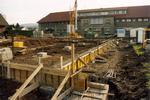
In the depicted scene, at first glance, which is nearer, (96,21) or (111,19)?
(111,19)

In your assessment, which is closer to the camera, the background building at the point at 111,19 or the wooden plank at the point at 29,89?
the wooden plank at the point at 29,89

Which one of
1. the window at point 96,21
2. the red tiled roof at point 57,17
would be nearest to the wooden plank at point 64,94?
the window at point 96,21

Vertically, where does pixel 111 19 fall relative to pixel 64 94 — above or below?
above

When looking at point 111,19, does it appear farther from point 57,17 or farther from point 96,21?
point 57,17

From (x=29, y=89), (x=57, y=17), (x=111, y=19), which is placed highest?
(x=57, y=17)

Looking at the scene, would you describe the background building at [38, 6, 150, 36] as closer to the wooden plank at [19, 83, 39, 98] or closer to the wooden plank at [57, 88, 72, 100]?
the wooden plank at [19, 83, 39, 98]

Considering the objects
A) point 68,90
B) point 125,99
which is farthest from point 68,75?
point 125,99

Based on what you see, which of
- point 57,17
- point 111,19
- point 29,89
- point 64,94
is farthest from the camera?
point 57,17

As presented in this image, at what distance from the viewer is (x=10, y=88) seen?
10578 millimetres

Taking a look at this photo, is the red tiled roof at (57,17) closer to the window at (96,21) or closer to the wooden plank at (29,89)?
the window at (96,21)

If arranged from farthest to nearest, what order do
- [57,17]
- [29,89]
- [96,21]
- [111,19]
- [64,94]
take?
[57,17]
[96,21]
[111,19]
[29,89]
[64,94]

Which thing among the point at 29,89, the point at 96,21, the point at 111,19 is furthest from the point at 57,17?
the point at 29,89

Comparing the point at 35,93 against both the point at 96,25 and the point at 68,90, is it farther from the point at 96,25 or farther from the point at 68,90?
the point at 96,25

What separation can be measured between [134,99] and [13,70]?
20.8 ft
